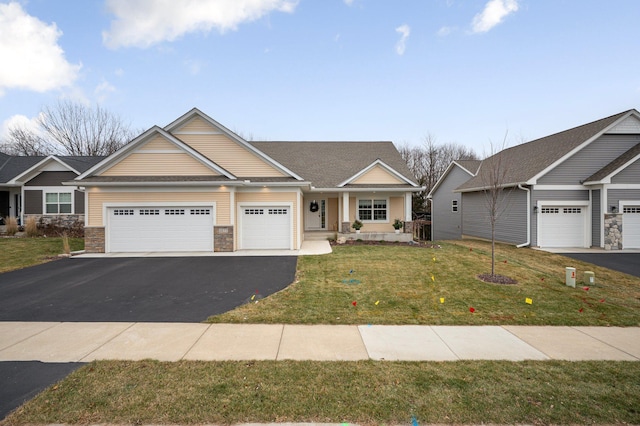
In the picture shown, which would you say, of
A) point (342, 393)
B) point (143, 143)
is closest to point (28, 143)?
point (143, 143)

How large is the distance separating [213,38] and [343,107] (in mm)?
13161

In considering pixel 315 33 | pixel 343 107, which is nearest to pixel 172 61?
pixel 315 33

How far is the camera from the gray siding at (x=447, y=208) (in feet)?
74.4

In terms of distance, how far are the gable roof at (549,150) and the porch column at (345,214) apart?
738cm

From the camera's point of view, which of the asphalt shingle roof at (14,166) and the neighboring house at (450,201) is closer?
the asphalt shingle roof at (14,166)

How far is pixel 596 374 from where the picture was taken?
11.9 ft

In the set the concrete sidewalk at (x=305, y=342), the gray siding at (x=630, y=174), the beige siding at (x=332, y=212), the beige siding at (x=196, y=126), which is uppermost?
the beige siding at (x=196, y=126)

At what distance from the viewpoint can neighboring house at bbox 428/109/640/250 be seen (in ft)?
46.0

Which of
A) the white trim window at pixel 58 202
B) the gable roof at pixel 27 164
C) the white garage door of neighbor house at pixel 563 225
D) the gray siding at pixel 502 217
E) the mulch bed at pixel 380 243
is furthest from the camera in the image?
the white trim window at pixel 58 202

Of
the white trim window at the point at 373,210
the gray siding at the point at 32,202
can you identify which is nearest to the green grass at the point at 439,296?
the white trim window at the point at 373,210

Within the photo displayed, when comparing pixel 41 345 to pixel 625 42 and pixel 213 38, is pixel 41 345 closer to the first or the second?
pixel 213 38

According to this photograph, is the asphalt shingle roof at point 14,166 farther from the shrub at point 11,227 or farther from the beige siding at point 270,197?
the beige siding at point 270,197

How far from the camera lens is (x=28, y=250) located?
44.5 feet

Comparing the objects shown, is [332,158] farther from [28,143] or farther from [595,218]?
[28,143]
